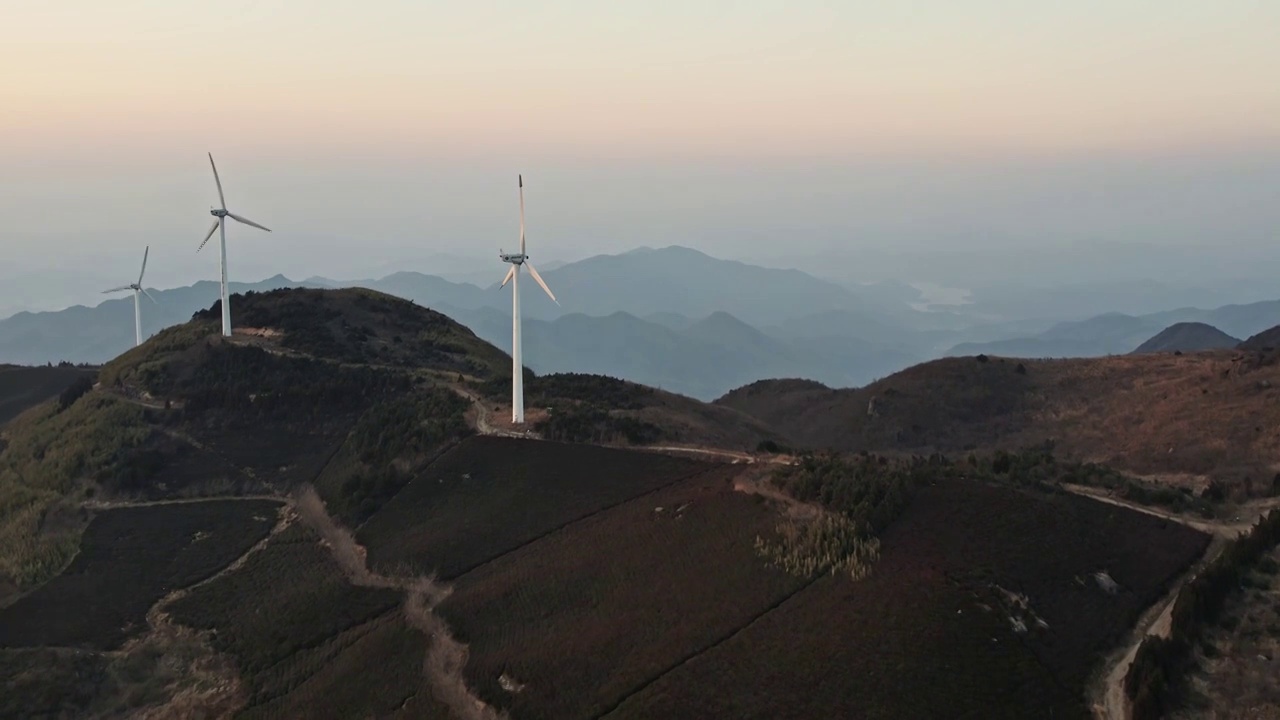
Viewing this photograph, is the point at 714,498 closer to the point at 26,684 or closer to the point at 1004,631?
the point at 1004,631

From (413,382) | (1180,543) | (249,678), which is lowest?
(249,678)

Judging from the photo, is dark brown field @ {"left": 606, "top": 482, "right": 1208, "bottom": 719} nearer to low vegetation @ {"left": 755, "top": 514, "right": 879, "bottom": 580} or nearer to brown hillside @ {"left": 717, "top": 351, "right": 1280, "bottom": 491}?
low vegetation @ {"left": 755, "top": 514, "right": 879, "bottom": 580}

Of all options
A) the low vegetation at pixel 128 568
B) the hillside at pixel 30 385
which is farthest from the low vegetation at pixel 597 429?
the hillside at pixel 30 385

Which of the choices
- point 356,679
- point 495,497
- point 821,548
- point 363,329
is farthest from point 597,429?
point 363,329

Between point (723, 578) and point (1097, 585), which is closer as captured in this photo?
point (1097, 585)

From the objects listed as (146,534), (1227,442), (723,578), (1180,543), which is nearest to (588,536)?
(723,578)

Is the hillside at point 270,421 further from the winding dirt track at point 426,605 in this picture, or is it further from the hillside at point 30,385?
the hillside at point 30,385
